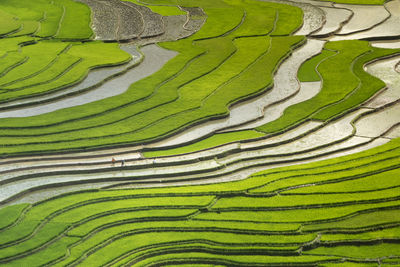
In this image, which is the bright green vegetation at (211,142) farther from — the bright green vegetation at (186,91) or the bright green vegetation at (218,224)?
the bright green vegetation at (218,224)

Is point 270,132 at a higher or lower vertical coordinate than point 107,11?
lower

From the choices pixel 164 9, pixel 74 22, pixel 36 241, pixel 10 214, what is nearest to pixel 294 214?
pixel 36 241

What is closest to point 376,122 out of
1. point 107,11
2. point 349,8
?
point 349,8

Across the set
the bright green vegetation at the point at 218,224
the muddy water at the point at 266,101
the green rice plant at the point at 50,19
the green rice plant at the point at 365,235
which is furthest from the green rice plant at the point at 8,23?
the green rice plant at the point at 365,235

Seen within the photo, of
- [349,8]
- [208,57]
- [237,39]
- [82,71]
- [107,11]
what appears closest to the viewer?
[82,71]

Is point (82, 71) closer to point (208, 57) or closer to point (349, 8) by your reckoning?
point (208, 57)

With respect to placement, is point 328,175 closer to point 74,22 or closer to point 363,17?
point 74,22
